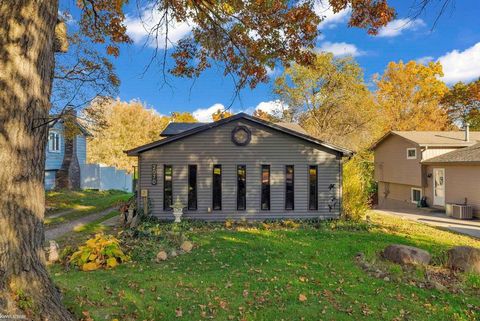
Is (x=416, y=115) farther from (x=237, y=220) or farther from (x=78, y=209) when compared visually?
(x=78, y=209)

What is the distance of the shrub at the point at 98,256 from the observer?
282 inches

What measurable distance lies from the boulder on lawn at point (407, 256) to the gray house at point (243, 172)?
5.48 metres

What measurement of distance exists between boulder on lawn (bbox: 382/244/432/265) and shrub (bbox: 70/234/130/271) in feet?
21.1

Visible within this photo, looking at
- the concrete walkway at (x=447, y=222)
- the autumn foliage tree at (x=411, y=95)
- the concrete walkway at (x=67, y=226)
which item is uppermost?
Answer: the autumn foliage tree at (x=411, y=95)

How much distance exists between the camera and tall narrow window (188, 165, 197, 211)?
13.5 meters

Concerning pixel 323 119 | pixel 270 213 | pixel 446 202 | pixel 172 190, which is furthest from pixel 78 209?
pixel 323 119

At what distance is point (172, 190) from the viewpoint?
43.9ft

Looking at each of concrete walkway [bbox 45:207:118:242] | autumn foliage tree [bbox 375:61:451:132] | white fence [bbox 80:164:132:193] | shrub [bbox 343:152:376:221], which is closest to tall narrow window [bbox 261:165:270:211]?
shrub [bbox 343:152:376:221]

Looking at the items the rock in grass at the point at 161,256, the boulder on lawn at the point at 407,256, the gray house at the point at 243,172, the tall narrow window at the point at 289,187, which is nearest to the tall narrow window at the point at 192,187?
the gray house at the point at 243,172

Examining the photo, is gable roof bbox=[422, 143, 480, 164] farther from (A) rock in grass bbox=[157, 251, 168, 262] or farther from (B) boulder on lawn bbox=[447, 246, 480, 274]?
(A) rock in grass bbox=[157, 251, 168, 262]

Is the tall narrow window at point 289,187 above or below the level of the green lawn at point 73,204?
above

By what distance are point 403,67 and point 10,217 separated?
40.6 metres

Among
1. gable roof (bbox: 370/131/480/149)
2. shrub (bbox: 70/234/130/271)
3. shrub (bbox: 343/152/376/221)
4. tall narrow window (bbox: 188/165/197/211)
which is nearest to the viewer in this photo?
shrub (bbox: 70/234/130/271)

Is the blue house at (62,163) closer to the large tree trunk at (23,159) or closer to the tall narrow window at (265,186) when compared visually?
the tall narrow window at (265,186)
